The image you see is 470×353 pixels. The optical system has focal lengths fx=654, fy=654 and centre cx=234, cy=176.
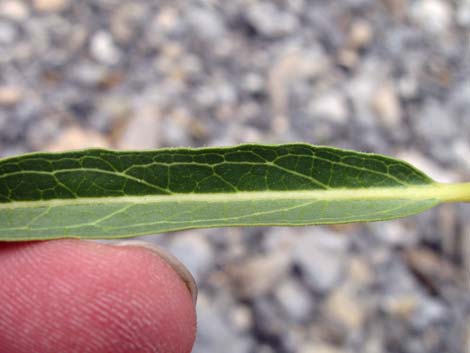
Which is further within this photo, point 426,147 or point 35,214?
point 426,147

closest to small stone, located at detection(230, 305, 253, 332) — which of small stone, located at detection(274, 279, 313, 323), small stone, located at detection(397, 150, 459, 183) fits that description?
small stone, located at detection(274, 279, 313, 323)

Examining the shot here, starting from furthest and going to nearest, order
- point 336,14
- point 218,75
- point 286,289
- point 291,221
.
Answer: point 336,14 < point 218,75 < point 286,289 < point 291,221

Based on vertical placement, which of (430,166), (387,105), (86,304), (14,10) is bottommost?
(86,304)

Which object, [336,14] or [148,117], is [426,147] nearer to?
[336,14]

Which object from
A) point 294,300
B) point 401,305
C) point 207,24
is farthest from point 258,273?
point 207,24

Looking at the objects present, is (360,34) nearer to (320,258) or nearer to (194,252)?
(320,258)

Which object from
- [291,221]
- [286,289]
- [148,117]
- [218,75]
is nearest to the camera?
[291,221]

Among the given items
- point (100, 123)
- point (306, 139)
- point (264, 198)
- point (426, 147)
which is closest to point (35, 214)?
point (264, 198)

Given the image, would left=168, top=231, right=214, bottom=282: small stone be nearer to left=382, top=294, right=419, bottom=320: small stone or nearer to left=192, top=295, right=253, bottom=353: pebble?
left=192, top=295, right=253, bottom=353: pebble
